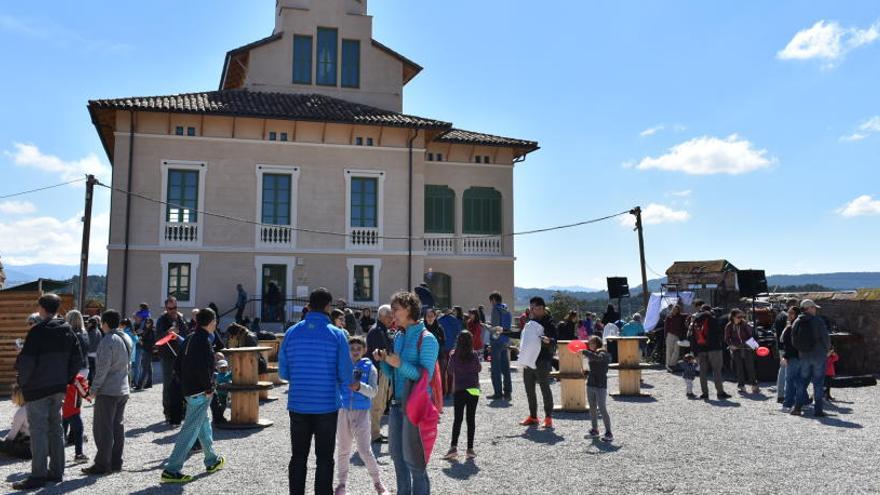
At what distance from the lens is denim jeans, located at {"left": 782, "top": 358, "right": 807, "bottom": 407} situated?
418 inches

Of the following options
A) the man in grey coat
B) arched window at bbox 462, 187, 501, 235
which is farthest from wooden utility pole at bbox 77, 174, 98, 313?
the man in grey coat

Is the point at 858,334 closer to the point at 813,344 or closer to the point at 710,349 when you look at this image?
the point at 710,349

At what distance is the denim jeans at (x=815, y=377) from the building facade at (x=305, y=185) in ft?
52.8

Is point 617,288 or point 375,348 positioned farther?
point 617,288

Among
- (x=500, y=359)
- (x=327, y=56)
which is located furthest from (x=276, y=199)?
(x=500, y=359)

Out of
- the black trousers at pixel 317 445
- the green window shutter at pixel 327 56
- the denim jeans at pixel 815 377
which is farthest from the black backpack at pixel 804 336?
the green window shutter at pixel 327 56

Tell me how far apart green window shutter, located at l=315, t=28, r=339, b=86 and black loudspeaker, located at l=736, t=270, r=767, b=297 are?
1769 cm

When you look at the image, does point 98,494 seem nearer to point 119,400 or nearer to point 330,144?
point 119,400

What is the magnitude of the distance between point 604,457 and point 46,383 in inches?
228

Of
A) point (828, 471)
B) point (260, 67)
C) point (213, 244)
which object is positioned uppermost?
point (260, 67)

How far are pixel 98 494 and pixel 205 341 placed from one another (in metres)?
1.64

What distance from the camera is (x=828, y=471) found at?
707 cm

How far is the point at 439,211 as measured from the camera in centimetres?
2725

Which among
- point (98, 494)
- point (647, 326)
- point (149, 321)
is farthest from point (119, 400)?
point (647, 326)
